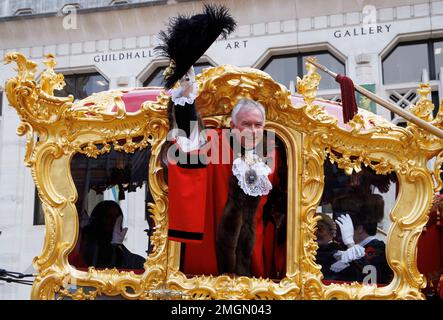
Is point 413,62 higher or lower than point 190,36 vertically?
higher

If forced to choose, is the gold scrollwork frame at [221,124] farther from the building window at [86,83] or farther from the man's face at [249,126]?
the building window at [86,83]

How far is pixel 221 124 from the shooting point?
3.14 m

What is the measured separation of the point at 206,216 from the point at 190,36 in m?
0.96

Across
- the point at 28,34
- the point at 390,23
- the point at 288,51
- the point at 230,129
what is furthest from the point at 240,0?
the point at 230,129

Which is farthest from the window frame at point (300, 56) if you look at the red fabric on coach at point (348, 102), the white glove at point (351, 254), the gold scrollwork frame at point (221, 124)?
the white glove at point (351, 254)

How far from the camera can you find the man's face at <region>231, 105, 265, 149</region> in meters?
3.02

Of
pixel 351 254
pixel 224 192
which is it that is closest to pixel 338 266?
pixel 351 254

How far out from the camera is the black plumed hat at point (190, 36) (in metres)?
2.82

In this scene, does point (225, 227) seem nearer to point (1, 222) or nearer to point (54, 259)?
point (54, 259)

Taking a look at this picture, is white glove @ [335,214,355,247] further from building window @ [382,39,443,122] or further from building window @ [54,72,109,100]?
building window @ [54,72,109,100]

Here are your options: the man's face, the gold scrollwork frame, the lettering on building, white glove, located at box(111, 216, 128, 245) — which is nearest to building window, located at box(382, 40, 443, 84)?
the lettering on building

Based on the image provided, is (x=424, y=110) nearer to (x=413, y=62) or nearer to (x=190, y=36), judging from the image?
(x=190, y=36)

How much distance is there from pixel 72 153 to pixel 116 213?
0.42 meters

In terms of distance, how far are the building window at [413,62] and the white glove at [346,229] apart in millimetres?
3136
